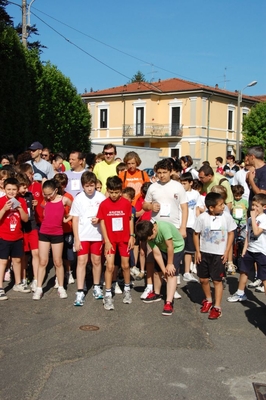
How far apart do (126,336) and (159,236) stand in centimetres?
151

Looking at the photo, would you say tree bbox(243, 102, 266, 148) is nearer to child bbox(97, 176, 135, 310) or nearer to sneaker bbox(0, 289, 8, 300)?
child bbox(97, 176, 135, 310)

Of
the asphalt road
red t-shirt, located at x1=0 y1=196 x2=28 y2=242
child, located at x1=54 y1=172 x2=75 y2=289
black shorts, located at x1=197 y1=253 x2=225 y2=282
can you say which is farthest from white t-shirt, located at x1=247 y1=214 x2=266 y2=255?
red t-shirt, located at x1=0 y1=196 x2=28 y2=242

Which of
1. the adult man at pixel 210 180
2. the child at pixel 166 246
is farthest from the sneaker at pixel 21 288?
the adult man at pixel 210 180

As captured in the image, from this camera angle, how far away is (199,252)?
648 cm

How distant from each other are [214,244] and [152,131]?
4959cm

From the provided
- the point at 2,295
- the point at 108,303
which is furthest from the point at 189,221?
the point at 2,295

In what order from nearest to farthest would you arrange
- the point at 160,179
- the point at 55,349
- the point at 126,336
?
the point at 55,349, the point at 126,336, the point at 160,179

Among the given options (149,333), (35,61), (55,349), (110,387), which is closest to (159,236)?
(149,333)

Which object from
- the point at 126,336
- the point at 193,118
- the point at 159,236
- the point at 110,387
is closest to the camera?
the point at 110,387

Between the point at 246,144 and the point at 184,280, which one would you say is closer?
the point at 184,280

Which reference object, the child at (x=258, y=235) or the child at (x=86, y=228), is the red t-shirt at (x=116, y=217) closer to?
the child at (x=86, y=228)

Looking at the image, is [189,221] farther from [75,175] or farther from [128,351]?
[128,351]

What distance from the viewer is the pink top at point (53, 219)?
6.98m

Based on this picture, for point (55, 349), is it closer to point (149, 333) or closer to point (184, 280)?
point (149, 333)
